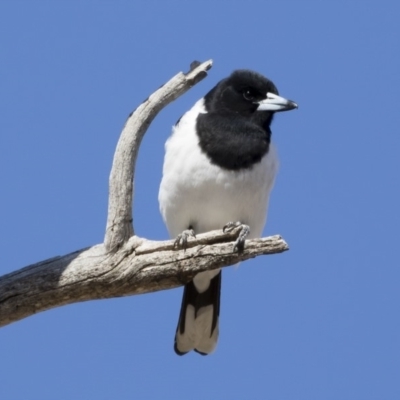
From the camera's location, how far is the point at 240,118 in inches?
290

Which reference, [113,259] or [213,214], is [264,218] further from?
[113,259]

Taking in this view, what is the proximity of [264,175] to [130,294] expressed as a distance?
53.3 inches

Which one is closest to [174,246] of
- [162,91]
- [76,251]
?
[76,251]

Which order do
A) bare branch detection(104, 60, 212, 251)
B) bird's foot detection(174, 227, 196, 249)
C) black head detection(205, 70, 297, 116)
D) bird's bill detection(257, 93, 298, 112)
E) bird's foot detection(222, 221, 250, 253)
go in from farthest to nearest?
1. black head detection(205, 70, 297, 116)
2. bird's bill detection(257, 93, 298, 112)
3. bare branch detection(104, 60, 212, 251)
4. bird's foot detection(174, 227, 196, 249)
5. bird's foot detection(222, 221, 250, 253)

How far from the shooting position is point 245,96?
748cm

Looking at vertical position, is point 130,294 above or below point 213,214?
Result: below

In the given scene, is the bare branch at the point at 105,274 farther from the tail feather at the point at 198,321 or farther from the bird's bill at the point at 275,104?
the bird's bill at the point at 275,104

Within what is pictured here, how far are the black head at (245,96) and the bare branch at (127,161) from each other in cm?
68

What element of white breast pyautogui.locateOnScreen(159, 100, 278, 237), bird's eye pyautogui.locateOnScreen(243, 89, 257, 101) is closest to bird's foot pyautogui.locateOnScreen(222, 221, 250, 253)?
white breast pyautogui.locateOnScreen(159, 100, 278, 237)

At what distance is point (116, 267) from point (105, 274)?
3.1 inches

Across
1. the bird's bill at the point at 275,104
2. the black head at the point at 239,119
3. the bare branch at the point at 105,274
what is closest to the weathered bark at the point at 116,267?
the bare branch at the point at 105,274

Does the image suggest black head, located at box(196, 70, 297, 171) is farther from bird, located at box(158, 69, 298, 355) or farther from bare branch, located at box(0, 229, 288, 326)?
bare branch, located at box(0, 229, 288, 326)

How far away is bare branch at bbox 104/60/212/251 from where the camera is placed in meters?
6.40

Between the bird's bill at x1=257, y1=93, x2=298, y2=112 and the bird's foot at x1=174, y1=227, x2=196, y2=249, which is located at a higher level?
the bird's bill at x1=257, y1=93, x2=298, y2=112
